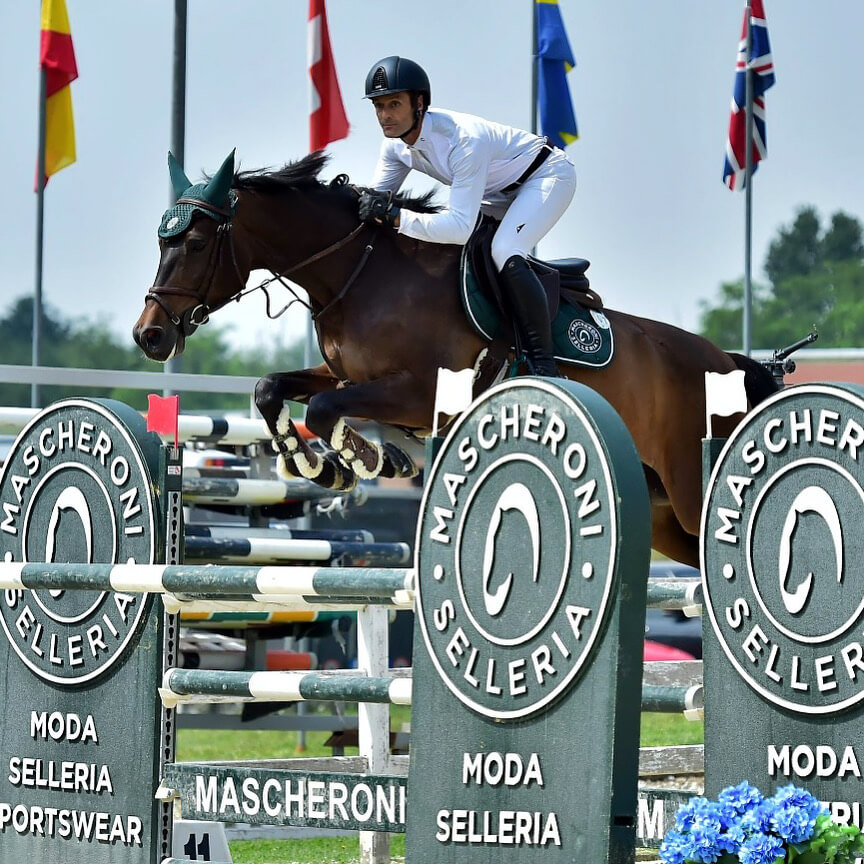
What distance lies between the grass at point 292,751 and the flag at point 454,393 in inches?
111

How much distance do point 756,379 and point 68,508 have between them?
367cm

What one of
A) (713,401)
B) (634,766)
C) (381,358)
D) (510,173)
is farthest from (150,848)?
(510,173)

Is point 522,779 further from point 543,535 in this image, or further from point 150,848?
point 150,848

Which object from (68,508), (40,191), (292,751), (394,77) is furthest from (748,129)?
(68,508)

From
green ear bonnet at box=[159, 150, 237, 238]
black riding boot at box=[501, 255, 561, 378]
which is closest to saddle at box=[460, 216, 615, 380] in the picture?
black riding boot at box=[501, 255, 561, 378]

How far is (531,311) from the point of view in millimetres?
5633

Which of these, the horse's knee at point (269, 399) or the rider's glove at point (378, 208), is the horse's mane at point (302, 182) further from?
the horse's knee at point (269, 399)

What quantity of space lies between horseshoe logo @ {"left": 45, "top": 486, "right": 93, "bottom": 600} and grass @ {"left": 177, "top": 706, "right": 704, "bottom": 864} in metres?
2.04

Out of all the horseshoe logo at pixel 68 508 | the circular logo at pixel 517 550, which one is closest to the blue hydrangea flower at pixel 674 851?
the circular logo at pixel 517 550

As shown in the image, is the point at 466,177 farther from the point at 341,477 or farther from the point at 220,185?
the point at 341,477

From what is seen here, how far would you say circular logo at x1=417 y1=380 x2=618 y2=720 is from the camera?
2594mm

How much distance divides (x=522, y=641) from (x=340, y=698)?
1.95 ft

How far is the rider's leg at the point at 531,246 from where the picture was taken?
562cm

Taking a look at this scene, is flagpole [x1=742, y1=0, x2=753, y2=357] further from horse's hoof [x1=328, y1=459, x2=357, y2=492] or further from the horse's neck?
horse's hoof [x1=328, y1=459, x2=357, y2=492]
